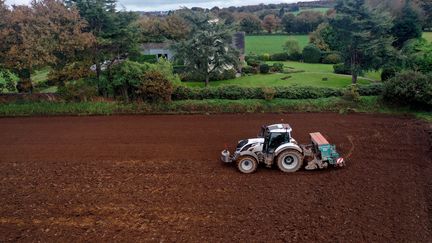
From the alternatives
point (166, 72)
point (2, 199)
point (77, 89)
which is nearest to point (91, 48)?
point (77, 89)

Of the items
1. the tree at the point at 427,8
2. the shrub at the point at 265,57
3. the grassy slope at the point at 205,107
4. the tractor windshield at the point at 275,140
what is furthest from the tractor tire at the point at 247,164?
the tree at the point at 427,8

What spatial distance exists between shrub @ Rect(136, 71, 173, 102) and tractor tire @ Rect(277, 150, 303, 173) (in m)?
12.5

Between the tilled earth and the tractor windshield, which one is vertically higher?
the tractor windshield

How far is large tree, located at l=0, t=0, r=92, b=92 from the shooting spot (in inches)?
984

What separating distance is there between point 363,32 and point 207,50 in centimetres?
1201

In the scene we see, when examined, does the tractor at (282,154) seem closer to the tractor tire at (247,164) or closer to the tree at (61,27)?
the tractor tire at (247,164)

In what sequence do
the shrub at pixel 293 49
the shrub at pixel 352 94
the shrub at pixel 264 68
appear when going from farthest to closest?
the shrub at pixel 293 49 → the shrub at pixel 264 68 → the shrub at pixel 352 94

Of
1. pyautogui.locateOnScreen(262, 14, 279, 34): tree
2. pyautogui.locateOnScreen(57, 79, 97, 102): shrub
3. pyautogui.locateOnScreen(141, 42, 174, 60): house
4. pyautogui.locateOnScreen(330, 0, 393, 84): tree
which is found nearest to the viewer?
pyautogui.locateOnScreen(57, 79, 97, 102): shrub

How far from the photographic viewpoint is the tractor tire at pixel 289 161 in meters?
15.6

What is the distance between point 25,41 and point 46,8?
9.25 ft

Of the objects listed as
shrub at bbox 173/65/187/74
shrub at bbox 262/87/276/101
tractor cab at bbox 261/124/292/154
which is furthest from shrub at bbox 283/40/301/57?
tractor cab at bbox 261/124/292/154

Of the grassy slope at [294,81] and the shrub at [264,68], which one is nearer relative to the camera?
the grassy slope at [294,81]

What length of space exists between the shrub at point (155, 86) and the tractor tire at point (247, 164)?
38.3 feet

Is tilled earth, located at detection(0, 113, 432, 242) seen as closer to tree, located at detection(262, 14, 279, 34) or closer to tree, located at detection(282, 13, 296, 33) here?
tree, located at detection(282, 13, 296, 33)
